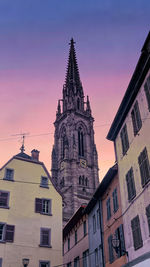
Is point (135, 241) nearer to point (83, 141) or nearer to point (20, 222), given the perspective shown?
point (20, 222)

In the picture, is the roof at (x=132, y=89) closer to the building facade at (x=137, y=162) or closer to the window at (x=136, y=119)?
the building facade at (x=137, y=162)

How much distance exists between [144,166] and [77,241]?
19.3m

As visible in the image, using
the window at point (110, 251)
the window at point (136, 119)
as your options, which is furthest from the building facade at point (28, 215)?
the window at point (136, 119)

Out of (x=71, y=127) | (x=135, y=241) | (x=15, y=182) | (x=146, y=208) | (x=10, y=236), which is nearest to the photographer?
(x=146, y=208)

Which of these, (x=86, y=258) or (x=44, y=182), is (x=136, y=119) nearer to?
(x=44, y=182)

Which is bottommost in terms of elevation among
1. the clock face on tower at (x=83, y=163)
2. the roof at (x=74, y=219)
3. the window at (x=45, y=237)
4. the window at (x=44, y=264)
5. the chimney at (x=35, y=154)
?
the window at (x=44, y=264)

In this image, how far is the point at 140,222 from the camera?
1759 cm

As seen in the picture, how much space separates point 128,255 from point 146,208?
4199 millimetres

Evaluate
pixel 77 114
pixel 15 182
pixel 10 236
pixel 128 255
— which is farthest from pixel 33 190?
pixel 77 114

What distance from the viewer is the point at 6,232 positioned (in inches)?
1110

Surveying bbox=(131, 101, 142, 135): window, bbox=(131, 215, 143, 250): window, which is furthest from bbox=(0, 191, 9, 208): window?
bbox=(131, 101, 142, 135): window

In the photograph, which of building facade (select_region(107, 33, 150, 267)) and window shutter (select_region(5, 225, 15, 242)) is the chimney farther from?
A: building facade (select_region(107, 33, 150, 267))

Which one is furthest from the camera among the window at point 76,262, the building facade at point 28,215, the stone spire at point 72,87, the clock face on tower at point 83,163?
the stone spire at point 72,87

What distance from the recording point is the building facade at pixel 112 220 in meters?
20.8
